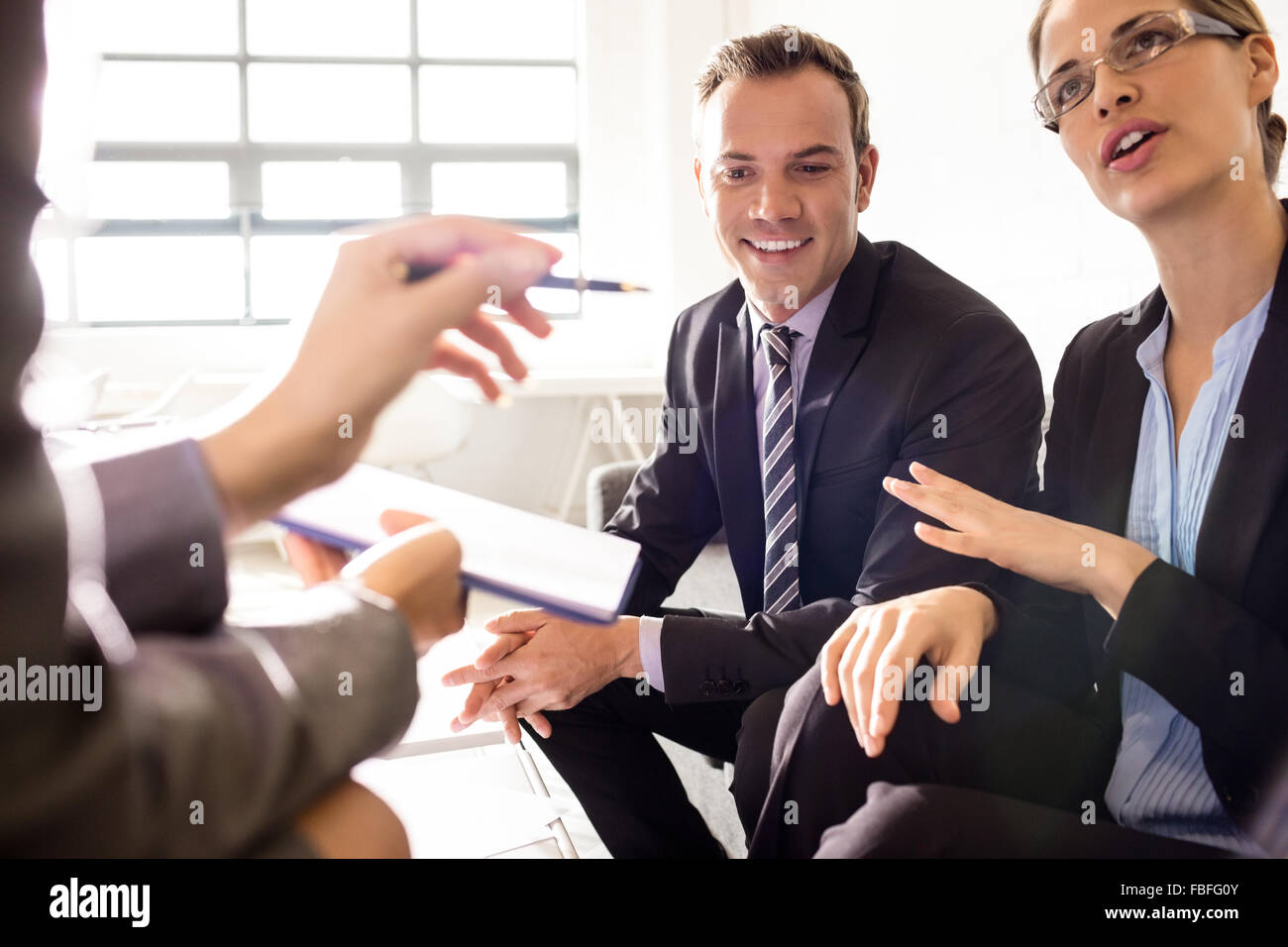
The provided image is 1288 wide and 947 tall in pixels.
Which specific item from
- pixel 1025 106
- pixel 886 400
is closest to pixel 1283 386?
pixel 886 400

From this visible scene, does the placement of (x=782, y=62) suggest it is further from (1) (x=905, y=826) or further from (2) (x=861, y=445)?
(1) (x=905, y=826)

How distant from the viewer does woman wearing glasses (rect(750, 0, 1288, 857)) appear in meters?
0.51

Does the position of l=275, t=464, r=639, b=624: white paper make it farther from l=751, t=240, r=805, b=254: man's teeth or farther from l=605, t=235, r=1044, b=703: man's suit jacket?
l=751, t=240, r=805, b=254: man's teeth

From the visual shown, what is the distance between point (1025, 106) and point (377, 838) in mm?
1187

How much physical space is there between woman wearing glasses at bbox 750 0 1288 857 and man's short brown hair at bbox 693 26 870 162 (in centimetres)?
25

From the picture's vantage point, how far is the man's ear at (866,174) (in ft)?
3.11

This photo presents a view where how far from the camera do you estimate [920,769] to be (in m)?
0.55

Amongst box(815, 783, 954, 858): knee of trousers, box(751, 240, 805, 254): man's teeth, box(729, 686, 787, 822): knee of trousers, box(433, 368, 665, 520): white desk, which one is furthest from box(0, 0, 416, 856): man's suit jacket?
box(433, 368, 665, 520): white desk

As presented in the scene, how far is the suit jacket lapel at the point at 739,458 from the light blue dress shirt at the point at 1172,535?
0.31m

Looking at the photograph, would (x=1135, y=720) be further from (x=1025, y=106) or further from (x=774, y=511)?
(x=1025, y=106)

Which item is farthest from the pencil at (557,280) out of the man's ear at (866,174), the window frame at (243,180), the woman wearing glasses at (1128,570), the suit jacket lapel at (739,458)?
the man's ear at (866,174)

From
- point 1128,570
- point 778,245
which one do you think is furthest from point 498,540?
point 778,245

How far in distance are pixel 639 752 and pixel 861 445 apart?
34 cm
